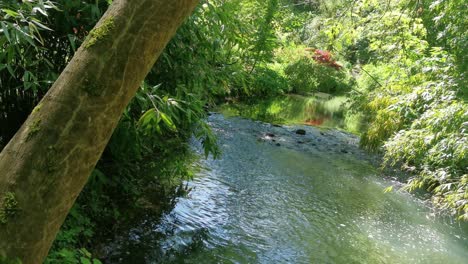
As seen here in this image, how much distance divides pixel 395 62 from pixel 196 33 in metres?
5.78

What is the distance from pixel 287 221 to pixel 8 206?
4.58 meters

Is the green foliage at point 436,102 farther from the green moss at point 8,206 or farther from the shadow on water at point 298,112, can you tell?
the shadow on water at point 298,112

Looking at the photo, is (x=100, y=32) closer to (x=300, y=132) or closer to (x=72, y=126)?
(x=72, y=126)

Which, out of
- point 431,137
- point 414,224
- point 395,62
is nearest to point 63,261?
point 431,137

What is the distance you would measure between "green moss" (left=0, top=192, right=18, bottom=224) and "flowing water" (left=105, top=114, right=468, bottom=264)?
2637 millimetres

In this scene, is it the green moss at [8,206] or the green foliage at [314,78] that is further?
the green foliage at [314,78]

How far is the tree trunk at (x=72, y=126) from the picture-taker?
1122 millimetres

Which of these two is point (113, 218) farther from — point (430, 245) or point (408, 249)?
point (430, 245)

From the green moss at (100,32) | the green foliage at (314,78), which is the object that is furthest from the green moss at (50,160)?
the green foliage at (314,78)

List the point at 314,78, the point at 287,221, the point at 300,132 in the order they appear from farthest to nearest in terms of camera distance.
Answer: the point at 314,78 < the point at 300,132 < the point at 287,221

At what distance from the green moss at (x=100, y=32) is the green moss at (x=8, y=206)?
1.60 feet

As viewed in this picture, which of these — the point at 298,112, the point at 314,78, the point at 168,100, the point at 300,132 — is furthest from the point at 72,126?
the point at 314,78

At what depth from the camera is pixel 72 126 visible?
1.15 metres

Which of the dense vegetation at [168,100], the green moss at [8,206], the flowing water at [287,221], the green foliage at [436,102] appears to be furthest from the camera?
the flowing water at [287,221]
